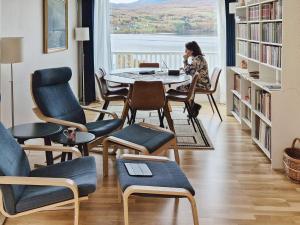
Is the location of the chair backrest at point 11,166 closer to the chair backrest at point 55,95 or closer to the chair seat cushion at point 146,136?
the chair seat cushion at point 146,136

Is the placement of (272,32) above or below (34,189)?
above

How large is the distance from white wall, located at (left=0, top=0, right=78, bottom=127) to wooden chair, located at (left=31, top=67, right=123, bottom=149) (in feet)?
0.96

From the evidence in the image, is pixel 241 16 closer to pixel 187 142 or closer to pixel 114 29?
pixel 187 142

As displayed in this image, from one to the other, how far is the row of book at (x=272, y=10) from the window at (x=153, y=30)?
3387mm

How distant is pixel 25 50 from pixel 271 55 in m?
2.58

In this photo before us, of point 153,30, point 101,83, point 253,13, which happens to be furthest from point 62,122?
point 153,30

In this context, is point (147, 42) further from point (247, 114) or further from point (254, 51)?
point (254, 51)

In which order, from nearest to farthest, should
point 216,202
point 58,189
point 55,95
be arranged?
point 58,189, point 216,202, point 55,95

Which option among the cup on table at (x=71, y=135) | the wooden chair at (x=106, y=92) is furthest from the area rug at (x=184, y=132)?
Answer: the cup on table at (x=71, y=135)

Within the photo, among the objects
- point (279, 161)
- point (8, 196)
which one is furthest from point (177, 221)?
point (279, 161)

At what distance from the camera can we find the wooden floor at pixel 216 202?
120 inches

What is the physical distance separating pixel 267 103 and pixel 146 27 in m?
4.43

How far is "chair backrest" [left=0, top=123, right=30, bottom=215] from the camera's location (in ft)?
8.09

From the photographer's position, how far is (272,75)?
493 cm
